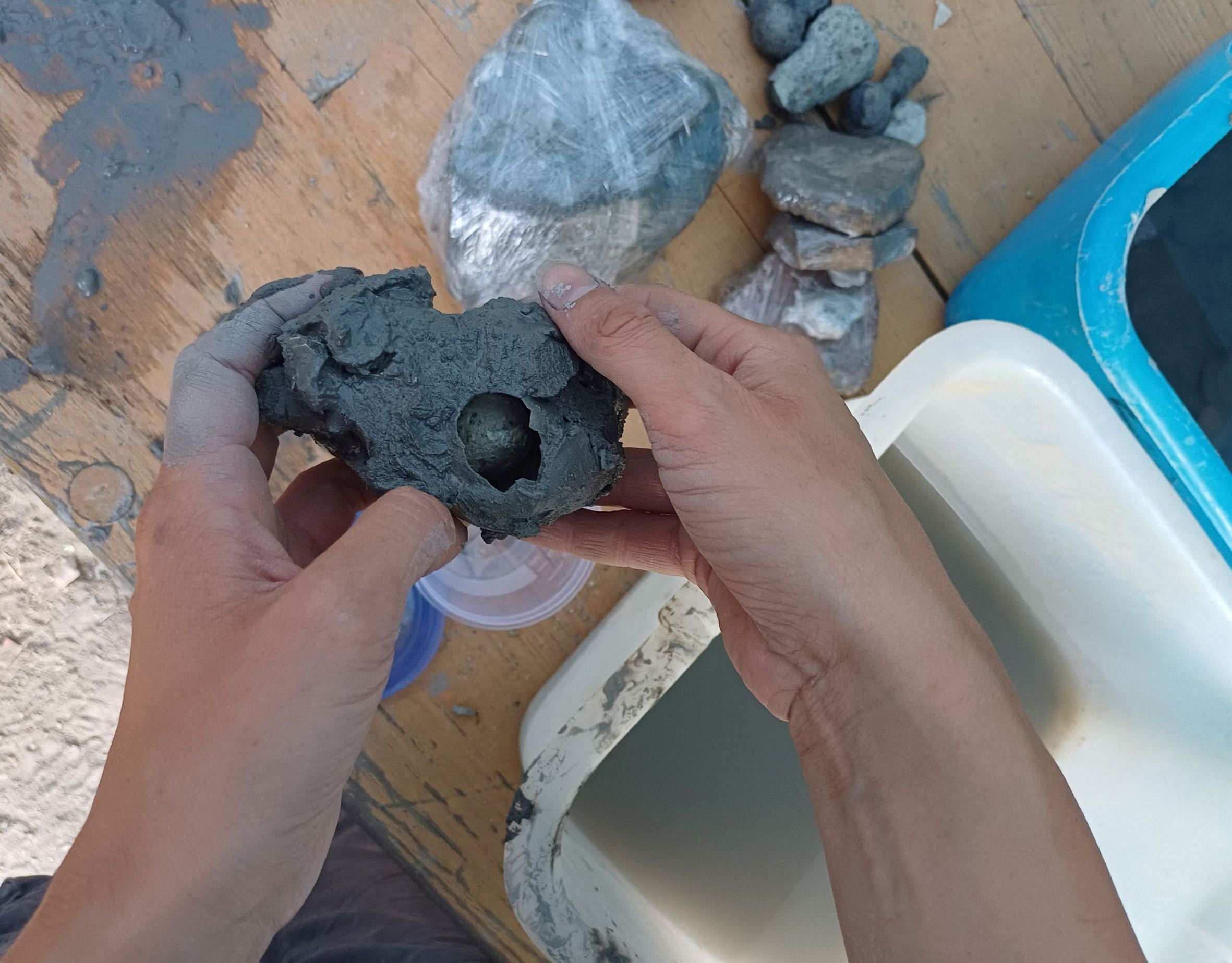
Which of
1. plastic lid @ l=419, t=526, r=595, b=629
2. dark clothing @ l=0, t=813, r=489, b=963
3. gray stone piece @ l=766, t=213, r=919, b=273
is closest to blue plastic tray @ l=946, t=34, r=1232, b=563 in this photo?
gray stone piece @ l=766, t=213, r=919, b=273

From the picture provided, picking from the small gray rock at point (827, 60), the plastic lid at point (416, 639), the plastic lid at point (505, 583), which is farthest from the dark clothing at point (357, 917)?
the small gray rock at point (827, 60)

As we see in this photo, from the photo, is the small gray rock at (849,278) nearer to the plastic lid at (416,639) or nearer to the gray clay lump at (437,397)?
the gray clay lump at (437,397)

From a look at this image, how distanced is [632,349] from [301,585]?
45cm

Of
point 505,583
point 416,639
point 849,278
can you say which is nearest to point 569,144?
point 849,278

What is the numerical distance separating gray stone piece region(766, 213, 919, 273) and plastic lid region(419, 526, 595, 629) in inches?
30.6

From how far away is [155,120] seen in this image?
59.3 inches

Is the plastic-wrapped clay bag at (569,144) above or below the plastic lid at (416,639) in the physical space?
above

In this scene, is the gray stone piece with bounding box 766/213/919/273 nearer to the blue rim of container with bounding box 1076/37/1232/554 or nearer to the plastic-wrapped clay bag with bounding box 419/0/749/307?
the plastic-wrapped clay bag with bounding box 419/0/749/307

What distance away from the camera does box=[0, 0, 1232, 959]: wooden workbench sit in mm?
1527

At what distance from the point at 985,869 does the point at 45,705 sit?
6.09 feet

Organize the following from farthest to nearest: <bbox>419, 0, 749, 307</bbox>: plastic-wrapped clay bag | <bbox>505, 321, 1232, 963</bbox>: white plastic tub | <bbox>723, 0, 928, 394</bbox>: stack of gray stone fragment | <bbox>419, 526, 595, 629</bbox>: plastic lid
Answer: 1. <bbox>419, 526, 595, 629</bbox>: plastic lid
2. <bbox>723, 0, 928, 394</bbox>: stack of gray stone fragment
3. <bbox>419, 0, 749, 307</bbox>: plastic-wrapped clay bag
4. <bbox>505, 321, 1232, 963</bbox>: white plastic tub

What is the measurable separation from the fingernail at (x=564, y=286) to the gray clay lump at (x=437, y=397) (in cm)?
4

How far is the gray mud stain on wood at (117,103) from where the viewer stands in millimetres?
1477

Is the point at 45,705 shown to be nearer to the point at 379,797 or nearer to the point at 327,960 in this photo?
the point at 379,797
